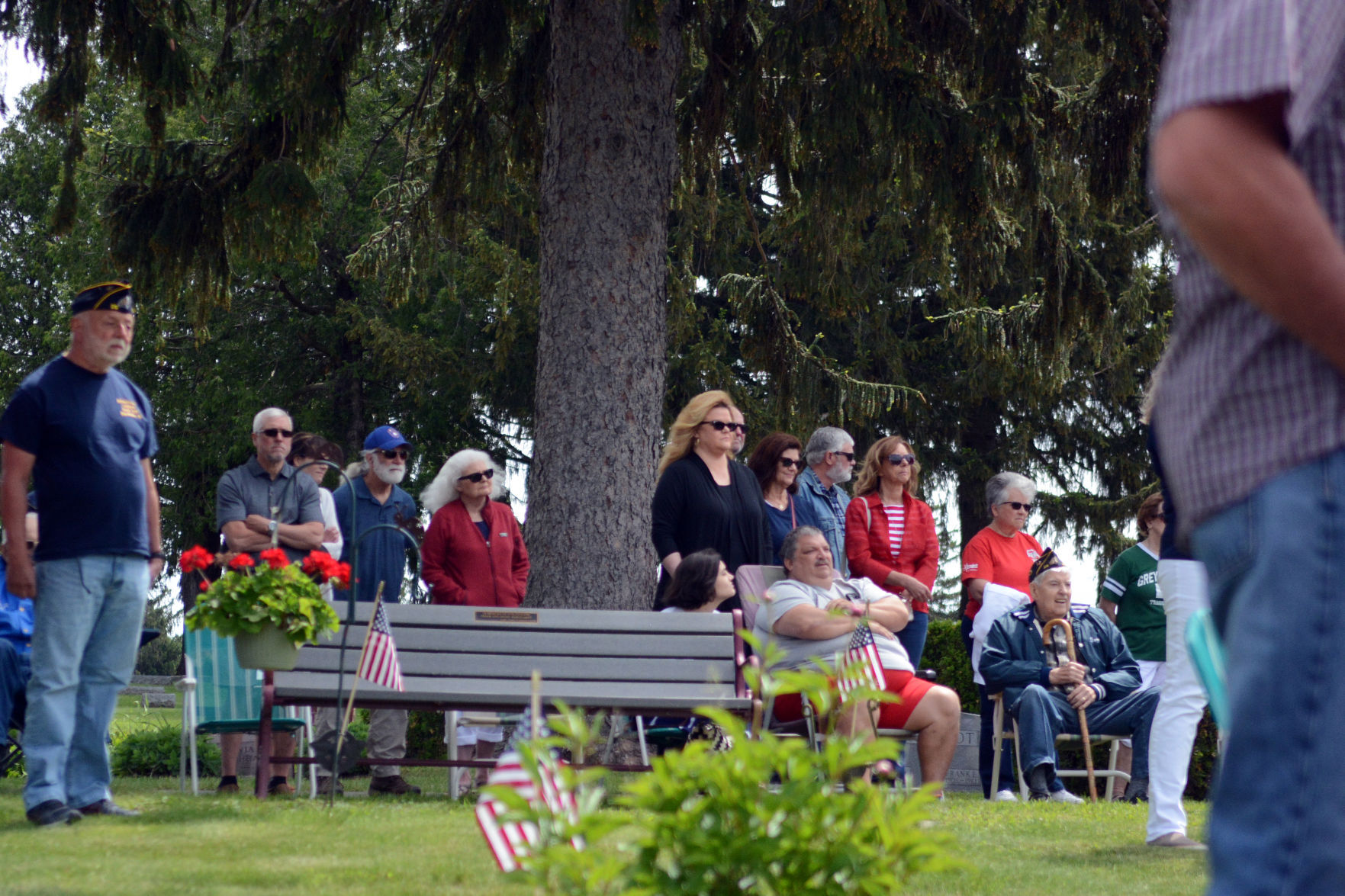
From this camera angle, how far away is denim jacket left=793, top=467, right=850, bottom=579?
943cm

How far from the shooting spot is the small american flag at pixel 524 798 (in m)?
2.73

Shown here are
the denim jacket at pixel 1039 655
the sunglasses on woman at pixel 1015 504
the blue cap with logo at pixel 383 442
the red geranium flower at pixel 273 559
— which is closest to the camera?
the red geranium flower at pixel 273 559

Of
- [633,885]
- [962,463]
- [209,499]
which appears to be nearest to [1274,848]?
[633,885]

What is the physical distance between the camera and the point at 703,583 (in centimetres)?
804

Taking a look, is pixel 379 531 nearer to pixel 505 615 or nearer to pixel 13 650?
pixel 505 615

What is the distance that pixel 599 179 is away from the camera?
8820mm

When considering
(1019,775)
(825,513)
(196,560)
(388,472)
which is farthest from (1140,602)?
(196,560)

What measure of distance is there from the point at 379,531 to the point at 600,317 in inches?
72.6

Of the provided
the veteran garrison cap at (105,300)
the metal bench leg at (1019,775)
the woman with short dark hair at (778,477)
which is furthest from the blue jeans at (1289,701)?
the metal bench leg at (1019,775)

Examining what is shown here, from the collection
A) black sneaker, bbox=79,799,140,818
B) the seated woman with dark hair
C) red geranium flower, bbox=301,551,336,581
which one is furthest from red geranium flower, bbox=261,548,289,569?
the seated woman with dark hair

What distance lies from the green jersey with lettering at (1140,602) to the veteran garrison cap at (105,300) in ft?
20.5

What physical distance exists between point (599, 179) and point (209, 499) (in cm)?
1812

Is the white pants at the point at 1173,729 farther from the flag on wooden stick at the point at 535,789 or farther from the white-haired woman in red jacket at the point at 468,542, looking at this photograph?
the white-haired woman in red jacket at the point at 468,542

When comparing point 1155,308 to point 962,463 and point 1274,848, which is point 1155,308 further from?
point 1274,848
